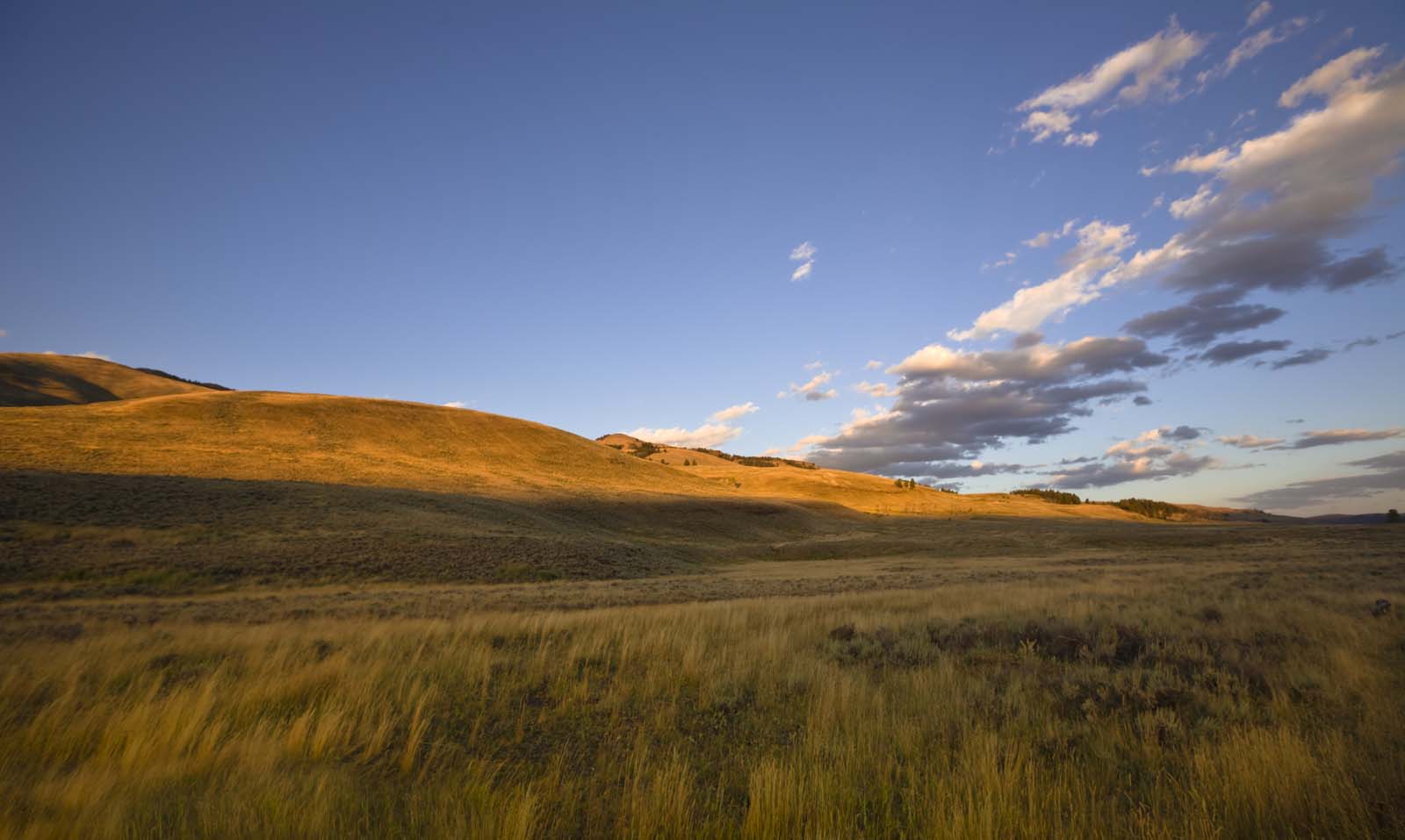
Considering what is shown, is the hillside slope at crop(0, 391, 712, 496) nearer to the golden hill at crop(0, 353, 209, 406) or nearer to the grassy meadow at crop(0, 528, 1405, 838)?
the grassy meadow at crop(0, 528, 1405, 838)

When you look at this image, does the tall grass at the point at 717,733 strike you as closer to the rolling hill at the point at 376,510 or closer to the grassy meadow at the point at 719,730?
the grassy meadow at the point at 719,730

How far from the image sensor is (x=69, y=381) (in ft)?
388

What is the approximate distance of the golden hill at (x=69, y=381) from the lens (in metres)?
102

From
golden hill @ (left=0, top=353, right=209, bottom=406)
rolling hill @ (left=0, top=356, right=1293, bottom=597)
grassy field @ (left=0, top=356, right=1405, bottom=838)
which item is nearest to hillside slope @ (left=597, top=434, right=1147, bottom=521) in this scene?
rolling hill @ (left=0, top=356, right=1293, bottom=597)

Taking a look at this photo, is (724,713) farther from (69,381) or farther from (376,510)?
(69,381)

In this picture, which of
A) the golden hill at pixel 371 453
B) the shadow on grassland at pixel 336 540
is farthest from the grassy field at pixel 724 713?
the golden hill at pixel 371 453

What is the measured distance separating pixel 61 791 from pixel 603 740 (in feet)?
11.2

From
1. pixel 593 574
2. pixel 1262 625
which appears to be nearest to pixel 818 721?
pixel 1262 625

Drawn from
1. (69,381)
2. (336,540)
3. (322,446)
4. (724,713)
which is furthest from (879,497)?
(69,381)

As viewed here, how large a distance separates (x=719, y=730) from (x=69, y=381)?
169180 mm

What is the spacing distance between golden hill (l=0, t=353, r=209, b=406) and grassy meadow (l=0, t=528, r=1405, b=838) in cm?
12664

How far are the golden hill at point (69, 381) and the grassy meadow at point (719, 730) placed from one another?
12664 cm

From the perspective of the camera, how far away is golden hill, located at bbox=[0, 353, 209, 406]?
334 ft

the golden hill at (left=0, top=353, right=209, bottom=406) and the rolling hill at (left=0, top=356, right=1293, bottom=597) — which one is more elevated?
the golden hill at (left=0, top=353, right=209, bottom=406)
